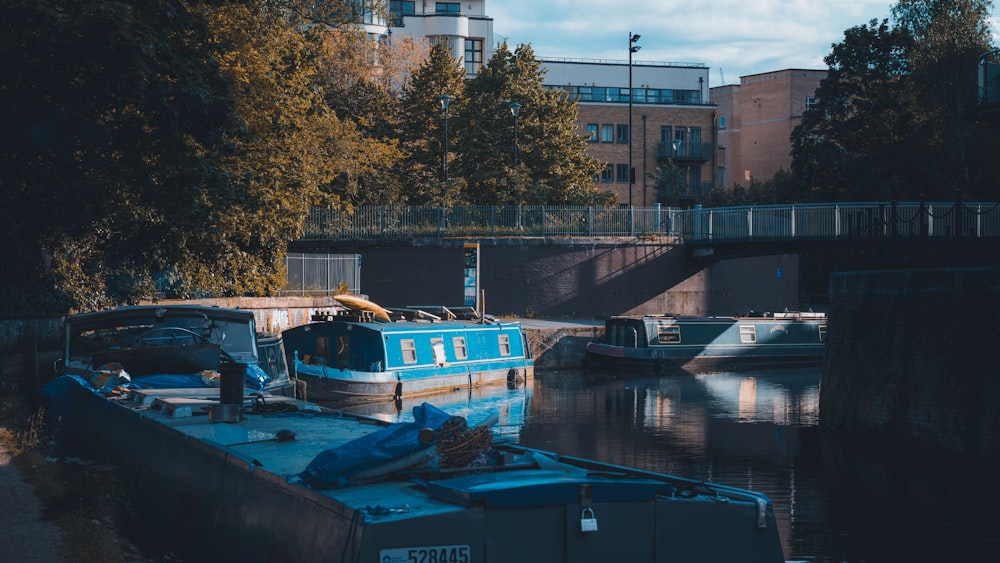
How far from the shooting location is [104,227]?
81.5 ft

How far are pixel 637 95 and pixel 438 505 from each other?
71.2 metres

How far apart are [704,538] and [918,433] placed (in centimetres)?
1619

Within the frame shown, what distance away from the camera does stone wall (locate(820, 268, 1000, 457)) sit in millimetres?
21609

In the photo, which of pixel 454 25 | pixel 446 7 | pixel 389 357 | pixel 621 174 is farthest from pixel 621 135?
pixel 389 357

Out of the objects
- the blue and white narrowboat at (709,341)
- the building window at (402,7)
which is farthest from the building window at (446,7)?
the blue and white narrowboat at (709,341)

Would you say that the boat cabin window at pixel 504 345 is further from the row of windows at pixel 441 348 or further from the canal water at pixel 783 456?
the canal water at pixel 783 456

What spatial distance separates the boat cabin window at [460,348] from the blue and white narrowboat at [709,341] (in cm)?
877

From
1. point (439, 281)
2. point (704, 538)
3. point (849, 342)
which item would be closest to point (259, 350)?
point (704, 538)

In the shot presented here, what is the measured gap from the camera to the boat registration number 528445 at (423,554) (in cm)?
755

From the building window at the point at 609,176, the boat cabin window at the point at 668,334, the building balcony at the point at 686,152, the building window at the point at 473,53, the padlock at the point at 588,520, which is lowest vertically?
the boat cabin window at the point at 668,334

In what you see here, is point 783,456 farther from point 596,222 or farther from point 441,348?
point 596,222

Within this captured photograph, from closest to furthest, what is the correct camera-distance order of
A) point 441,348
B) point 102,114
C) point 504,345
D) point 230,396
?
point 230,396, point 102,114, point 441,348, point 504,345

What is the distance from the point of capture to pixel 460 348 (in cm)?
3531

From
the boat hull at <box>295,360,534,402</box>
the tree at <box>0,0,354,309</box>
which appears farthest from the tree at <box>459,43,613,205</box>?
the tree at <box>0,0,354,309</box>
